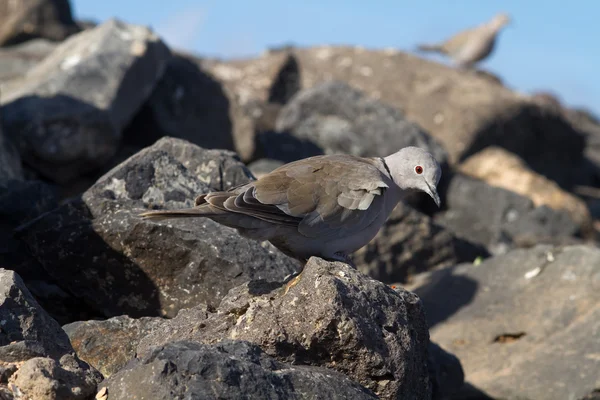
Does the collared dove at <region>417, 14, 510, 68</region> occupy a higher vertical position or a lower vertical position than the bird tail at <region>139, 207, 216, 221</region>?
lower

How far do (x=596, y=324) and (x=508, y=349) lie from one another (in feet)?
2.92

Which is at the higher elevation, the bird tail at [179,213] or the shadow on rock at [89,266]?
the bird tail at [179,213]

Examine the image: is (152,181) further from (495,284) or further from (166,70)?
(166,70)

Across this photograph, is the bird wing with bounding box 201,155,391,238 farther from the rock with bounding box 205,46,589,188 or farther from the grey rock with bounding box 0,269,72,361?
the rock with bounding box 205,46,589,188

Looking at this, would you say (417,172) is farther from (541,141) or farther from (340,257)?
(541,141)

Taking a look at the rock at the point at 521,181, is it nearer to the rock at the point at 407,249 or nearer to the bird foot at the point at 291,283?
the rock at the point at 407,249

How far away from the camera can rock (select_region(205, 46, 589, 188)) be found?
72.8ft

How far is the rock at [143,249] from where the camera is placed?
7.75 metres

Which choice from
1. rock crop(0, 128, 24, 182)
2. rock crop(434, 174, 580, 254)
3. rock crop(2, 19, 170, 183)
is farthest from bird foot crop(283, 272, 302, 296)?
rock crop(434, 174, 580, 254)

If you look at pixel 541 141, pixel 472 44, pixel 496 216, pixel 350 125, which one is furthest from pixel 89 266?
pixel 472 44

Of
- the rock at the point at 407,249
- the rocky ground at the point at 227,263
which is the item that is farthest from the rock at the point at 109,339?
the rock at the point at 407,249

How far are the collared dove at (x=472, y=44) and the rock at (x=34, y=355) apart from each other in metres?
27.4

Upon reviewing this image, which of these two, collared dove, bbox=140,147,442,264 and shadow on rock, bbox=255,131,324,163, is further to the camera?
shadow on rock, bbox=255,131,324,163

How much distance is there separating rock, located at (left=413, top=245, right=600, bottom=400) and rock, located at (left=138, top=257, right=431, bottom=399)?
2944 millimetres
